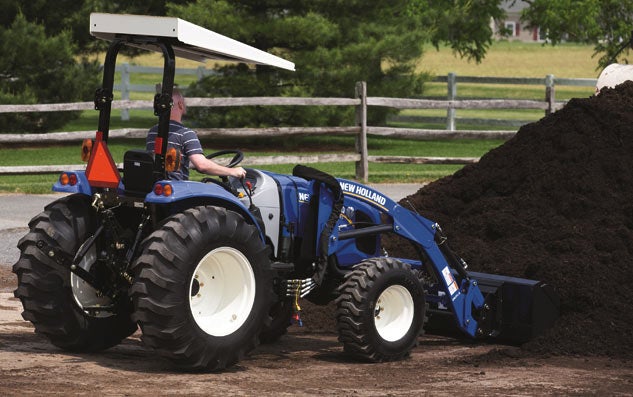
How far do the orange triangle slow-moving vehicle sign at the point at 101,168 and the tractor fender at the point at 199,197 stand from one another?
33cm

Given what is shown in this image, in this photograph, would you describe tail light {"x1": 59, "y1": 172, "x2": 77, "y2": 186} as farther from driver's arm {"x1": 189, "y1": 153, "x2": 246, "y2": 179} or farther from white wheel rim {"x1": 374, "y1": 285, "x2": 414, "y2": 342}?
white wheel rim {"x1": 374, "y1": 285, "x2": 414, "y2": 342}

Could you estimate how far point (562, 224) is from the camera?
9.40m

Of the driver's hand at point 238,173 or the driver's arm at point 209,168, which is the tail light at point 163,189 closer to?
the driver's arm at point 209,168

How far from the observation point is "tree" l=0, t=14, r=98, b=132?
2514cm

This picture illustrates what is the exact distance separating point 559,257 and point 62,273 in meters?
3.69

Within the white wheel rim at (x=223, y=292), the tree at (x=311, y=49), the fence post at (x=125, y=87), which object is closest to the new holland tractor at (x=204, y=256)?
the white wheel rim at (x=223, y=292)

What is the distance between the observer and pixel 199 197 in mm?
7148

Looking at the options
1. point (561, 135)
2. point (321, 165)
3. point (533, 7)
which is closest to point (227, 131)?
point (321, 165)

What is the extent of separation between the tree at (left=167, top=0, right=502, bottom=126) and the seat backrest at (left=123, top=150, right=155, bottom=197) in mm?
18075

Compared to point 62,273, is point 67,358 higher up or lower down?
lower down

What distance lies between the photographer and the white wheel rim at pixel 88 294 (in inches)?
290

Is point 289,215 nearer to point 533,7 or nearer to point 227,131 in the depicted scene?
point 227,131

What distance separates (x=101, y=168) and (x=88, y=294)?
2.75ft

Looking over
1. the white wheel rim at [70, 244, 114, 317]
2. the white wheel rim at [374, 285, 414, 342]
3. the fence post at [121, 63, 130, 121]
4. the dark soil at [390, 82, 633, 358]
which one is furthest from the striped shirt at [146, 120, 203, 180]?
the fence post at [121, 63, 130, 121]
